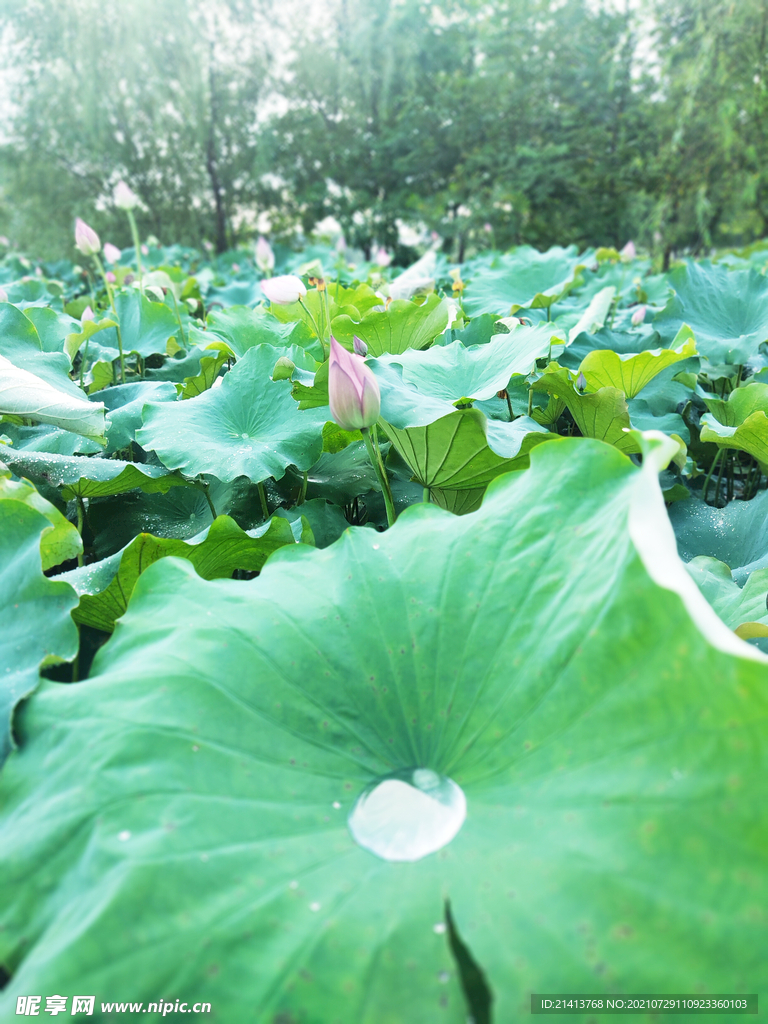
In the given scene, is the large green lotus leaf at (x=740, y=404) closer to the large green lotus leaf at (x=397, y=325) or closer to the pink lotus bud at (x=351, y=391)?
the large green lotus leaf at (x=397, y=325)

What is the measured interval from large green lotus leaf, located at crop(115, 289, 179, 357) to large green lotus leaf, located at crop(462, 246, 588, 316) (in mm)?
854

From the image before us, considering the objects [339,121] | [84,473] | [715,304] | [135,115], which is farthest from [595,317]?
[339,121]

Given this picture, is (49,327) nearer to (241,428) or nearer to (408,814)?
(241,428)

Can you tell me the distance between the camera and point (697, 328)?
164 centimetres

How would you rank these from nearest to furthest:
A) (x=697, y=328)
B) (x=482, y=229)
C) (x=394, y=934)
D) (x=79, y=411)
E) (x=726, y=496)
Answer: (x=394, y=934), (x=79, y=411), (x=726, y=496), (x=697, y=328), (x=482, y=229)

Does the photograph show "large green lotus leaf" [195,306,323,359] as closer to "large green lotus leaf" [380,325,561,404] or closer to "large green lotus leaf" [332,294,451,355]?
"large green lotus leaf" [332,294,451,355]

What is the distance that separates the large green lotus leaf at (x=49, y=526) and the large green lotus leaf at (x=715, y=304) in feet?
Result: 4.72

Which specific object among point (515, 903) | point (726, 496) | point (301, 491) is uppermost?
point (515, 903)

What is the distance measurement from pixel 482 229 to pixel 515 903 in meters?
11.1

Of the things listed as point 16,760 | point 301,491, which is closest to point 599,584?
point 16,760

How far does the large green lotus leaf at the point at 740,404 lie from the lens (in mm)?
1099

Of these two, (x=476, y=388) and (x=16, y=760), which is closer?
(x=16, y=760)

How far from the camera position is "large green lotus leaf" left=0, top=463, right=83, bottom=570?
721 millimetres

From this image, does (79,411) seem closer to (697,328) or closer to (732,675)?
(732,675)
